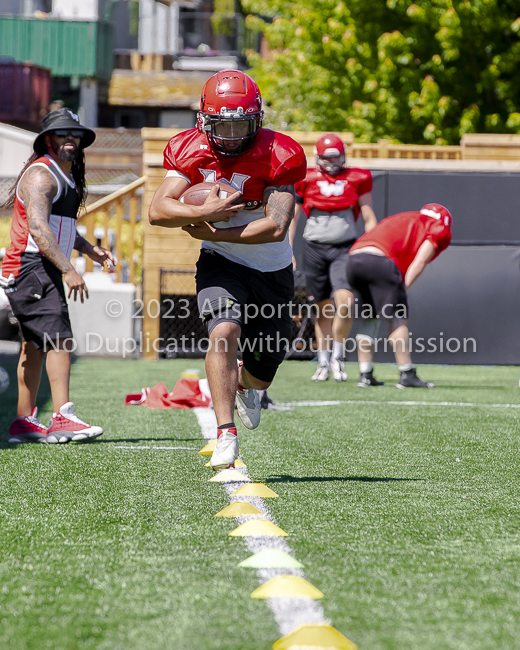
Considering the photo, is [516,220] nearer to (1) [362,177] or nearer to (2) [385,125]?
(1) [362,177]

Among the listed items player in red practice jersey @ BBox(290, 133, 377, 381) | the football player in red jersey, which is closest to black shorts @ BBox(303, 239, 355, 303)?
player in red practice jersey @ BBox(290, 133, 377, 381)

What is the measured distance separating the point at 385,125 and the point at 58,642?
19117 mm

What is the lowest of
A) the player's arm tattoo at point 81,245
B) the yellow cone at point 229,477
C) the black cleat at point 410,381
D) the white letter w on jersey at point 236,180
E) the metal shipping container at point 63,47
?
the black cleat at point 410,381

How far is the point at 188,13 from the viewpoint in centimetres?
3416

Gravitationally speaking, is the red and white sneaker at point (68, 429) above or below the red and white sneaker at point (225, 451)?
below

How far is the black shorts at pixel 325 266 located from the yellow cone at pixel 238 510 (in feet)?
18.9

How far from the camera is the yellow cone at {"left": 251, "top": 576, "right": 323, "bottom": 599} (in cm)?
241

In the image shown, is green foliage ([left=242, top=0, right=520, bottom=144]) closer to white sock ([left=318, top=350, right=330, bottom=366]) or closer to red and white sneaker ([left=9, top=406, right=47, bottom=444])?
white sock ([left=318, top=350, right=330, bottom=366])

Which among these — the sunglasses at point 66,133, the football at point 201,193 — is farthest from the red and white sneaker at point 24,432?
the football at point 201,193

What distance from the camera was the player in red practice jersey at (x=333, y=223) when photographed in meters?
9.02

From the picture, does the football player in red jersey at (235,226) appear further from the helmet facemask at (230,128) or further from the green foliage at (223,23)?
the green foliage at (223,23)

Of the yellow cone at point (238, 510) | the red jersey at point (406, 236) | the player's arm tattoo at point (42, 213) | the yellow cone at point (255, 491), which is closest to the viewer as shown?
the yellow cone at point (238, 510)

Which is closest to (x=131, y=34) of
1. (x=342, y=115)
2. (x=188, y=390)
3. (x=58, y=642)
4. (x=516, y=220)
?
(x=342, y=115)

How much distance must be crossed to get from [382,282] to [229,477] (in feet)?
14.8
